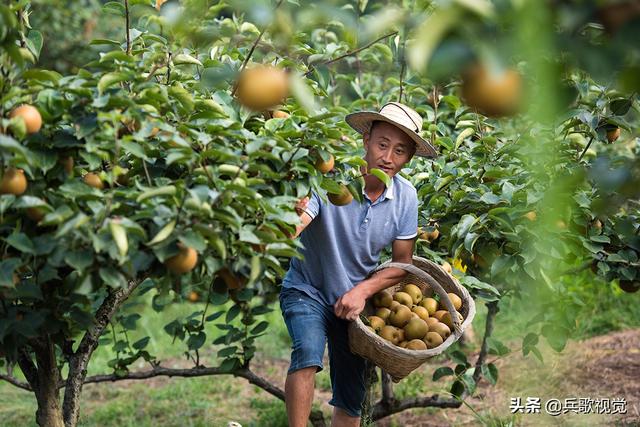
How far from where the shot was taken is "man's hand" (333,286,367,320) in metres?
2.56

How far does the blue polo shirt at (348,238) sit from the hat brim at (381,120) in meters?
0.13

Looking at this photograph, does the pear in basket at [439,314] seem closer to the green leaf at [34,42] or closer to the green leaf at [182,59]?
the green leaf at [182,59]

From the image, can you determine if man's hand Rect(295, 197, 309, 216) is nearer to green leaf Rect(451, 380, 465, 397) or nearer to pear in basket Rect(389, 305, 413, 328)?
pear in basket Rect(389, 305, 413, 328)

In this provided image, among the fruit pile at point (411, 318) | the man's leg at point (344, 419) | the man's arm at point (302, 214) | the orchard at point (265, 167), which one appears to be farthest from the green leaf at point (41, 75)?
the man's leg at point (344, 419)

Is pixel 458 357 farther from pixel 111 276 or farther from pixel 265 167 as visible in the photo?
pixel 111 276

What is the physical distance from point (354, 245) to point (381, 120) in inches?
15.9

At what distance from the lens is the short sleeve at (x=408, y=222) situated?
276 cm

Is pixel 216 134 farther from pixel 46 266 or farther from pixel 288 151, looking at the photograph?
pixel 46 266

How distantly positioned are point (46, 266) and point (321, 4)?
905mm

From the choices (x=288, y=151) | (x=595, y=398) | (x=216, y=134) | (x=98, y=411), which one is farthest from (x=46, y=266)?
(x=595, y=398)

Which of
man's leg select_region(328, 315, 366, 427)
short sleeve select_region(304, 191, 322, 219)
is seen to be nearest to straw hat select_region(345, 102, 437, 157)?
short sleeve select_region(304, 191, 322, 219)

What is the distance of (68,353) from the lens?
2.40 metres

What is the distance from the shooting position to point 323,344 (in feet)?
8.50

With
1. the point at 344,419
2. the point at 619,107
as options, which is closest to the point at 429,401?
the point at 344,419
